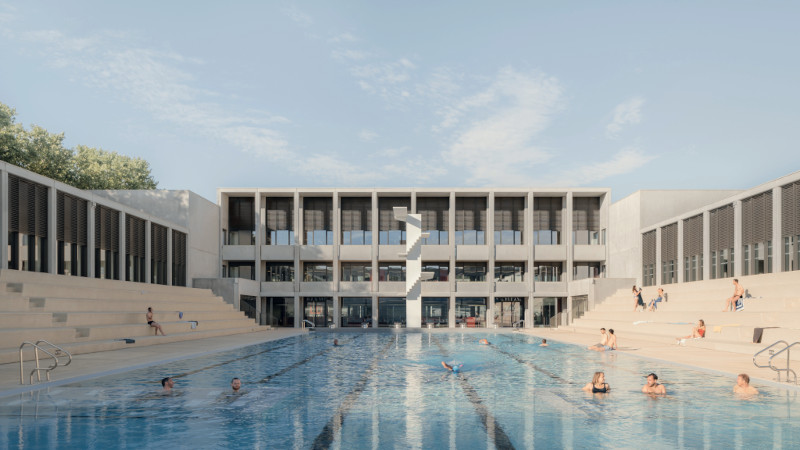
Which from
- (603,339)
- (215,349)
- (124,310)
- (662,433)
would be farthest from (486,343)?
(662,433)

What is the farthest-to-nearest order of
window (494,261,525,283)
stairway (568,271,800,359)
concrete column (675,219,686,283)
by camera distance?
window (494,261,525,283), concrete column (675,219,686,283), stairway (568,271,800,359)

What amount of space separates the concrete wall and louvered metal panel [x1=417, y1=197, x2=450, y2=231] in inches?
621

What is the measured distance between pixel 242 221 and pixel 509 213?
20667 mm

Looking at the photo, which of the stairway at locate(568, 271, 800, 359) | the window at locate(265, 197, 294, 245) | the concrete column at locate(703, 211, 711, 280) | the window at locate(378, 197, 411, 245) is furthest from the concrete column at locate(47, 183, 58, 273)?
the concrete column at locate(703, 211, 711, 280)

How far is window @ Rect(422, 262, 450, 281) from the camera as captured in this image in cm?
4988

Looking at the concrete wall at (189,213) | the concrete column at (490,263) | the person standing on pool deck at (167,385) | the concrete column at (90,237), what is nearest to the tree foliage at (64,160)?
the concrete wall at (189,213)

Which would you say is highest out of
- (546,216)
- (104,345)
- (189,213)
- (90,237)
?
(546,216)

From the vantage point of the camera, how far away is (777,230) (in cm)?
3006

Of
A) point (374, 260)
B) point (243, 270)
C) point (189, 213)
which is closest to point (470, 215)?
point (374, 260)

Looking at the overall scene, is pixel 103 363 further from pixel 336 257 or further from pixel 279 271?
pixel 279 271

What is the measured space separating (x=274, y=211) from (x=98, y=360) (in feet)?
107

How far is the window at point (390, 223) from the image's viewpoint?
49.9m

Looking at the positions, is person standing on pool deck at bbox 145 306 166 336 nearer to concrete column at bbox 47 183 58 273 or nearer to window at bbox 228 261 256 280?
concrete column at bbox 47 183 58 273

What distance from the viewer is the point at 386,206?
5062 cm
